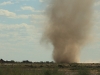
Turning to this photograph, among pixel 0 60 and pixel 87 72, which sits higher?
pixel 0 60

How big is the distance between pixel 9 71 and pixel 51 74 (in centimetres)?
493

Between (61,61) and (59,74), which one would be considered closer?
(59,74)

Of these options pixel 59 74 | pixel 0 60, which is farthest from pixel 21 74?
pixel 0 60

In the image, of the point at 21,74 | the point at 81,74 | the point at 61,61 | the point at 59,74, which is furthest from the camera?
the point at 61,61

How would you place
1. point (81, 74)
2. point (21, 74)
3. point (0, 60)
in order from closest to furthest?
point (21, 74)
point (81, 74)
point (0, 60)

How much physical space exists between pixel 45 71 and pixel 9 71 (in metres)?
4.56

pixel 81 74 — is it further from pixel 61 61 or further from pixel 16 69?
pixel 61 61

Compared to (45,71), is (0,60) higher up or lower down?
higher up

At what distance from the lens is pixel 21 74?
2466 cm

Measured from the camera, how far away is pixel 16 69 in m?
25.5

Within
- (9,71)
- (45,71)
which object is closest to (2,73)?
(9,71)

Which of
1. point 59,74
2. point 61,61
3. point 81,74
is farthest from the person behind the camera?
point 61,61

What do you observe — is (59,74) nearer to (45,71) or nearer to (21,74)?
(45,71)

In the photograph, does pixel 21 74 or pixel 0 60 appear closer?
pixel 21 74
